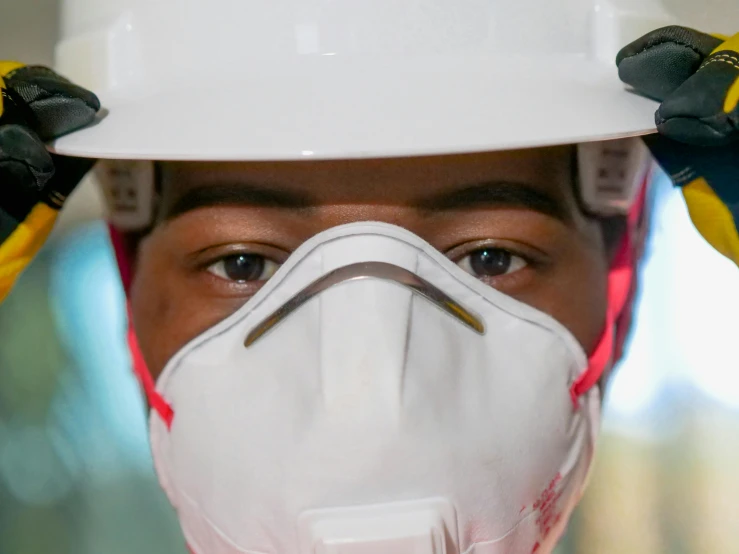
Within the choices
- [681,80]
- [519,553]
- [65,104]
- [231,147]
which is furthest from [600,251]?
[65,104]

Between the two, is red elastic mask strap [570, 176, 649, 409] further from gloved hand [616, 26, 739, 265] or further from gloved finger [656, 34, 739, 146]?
gloved finger [656, 34, 739, 146]

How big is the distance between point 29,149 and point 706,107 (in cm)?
62

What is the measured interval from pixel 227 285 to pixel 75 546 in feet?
3.30

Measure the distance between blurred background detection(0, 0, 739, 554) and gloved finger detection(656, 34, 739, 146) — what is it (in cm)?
86

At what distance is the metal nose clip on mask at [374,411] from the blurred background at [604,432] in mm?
826

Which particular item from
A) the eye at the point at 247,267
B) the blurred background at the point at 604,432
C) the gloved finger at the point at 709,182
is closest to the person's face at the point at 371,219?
the eye at the point at 247,267

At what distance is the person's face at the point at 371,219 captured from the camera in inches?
34.4

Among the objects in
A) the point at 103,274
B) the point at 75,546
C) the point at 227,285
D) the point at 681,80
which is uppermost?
the point at 681,80

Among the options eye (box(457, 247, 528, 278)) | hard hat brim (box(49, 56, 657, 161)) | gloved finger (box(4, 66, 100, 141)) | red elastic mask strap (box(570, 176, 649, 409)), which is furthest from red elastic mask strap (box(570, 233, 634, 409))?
gloved finger (box(4, 66, 100, 141))

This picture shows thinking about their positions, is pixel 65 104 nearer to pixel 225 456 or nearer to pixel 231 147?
pixel 231 147

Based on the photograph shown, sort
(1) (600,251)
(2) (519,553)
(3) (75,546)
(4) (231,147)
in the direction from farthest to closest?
1. (3) (75,546)
2. (1) (600,251)
3. (2) (519,553)
4. (4) (231,147)

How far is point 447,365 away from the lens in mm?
831

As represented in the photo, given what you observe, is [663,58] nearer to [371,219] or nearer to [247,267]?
[371,219]

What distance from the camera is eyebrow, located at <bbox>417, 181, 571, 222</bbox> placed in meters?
0.88
